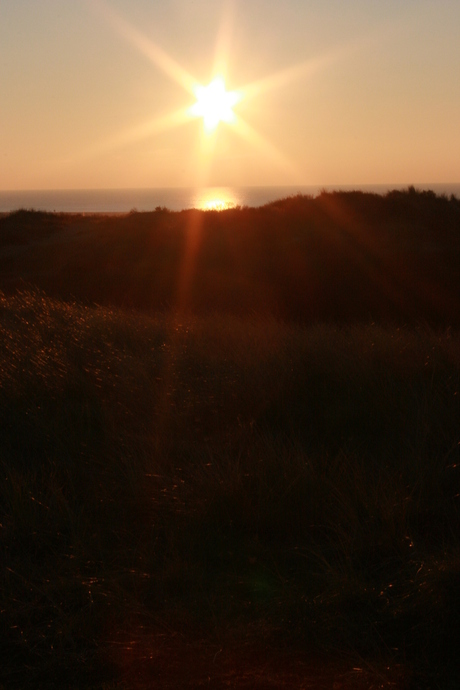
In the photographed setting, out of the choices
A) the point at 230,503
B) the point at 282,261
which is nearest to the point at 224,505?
the point at 230,503

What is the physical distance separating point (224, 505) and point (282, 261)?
48.8ft

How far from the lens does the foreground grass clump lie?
3172 millimetres

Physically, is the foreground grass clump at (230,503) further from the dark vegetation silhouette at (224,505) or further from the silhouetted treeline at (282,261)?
the silhouetted treeline at (282,261)

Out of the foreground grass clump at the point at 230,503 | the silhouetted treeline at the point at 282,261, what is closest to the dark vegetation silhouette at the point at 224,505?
the foreground grass clump at the point at 230,503

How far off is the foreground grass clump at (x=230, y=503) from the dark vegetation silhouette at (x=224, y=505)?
15 millimetres

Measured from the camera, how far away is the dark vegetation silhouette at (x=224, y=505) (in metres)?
3.01

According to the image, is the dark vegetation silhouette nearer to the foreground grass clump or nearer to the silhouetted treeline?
the foreground grass clump

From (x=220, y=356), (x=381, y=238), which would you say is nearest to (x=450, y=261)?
(x=381, y=238)

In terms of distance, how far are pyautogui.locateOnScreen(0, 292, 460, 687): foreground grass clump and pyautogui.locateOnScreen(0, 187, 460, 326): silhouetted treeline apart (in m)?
6.97

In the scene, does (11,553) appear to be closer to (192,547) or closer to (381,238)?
(192,547)

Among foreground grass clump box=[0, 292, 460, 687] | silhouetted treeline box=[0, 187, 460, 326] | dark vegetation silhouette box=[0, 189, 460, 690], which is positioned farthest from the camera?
silhouetted treeline box=[0, 187, 460, 326]

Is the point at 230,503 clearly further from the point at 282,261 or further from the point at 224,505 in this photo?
the point at 282,261

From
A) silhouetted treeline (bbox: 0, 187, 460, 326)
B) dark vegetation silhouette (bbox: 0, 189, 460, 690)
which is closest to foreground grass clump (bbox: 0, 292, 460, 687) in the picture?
dark vegetation silhouette (bbox: 0, 189, 460, 690)

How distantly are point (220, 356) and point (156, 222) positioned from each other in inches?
905
